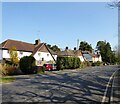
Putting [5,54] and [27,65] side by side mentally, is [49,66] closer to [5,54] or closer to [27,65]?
[5,54]

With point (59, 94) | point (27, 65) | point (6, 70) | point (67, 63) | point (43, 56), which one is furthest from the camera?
point (43, 56)

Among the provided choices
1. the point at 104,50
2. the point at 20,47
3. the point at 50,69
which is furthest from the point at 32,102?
the point at 104,50

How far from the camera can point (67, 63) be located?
197 feet

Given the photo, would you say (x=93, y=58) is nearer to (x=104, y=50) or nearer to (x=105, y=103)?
(x=104, y=50)

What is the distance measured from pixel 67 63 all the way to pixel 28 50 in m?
11.1

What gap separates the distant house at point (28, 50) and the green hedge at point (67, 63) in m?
8.50

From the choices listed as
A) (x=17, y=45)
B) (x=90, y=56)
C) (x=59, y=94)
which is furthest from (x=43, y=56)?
(x=90, y=56)

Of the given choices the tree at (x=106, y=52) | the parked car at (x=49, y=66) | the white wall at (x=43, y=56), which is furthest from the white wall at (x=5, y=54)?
the tree at (x=106, y=52)

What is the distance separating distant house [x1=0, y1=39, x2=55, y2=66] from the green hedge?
8.50m

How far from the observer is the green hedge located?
55.3 meters

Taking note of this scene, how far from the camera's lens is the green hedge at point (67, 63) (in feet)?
182

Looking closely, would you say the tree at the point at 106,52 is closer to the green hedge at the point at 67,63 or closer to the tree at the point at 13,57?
the green hedge at the point at 67,63

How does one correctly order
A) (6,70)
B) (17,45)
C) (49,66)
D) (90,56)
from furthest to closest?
1. (90,56)
2. (17,45)
3. (49,66)
4. (6,70)

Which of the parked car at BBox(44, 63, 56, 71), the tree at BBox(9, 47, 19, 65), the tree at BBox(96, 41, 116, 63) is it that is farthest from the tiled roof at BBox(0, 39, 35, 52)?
the tree at BBox(96, 41, 116, 63)
